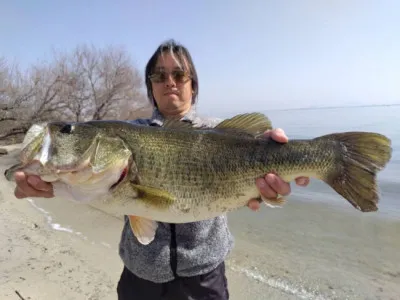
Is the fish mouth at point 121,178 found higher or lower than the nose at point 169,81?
lower

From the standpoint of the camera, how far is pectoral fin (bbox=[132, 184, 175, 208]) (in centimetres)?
199

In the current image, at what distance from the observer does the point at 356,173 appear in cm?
211

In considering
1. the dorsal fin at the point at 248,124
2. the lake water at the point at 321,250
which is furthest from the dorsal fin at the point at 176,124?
the lake water at the point at 321,250

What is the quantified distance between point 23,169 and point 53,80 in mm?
29215

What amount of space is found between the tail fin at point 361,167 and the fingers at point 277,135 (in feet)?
1.20

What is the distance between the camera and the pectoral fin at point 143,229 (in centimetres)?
211

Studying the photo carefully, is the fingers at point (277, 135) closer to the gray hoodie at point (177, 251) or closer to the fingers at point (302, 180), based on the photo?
the fingers at point (302, 180)

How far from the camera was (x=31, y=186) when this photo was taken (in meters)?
1.95

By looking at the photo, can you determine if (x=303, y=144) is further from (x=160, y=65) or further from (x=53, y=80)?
(x=53, y=80)

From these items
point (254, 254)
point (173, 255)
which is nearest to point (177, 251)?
point (173, 255)

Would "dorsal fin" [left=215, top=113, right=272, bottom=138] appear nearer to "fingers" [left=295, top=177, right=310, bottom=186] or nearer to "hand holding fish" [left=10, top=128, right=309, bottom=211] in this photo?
"hand holding fish" [left=10, top=128, right=309, bottom=211]

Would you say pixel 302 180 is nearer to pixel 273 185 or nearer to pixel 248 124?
pixel 273 185

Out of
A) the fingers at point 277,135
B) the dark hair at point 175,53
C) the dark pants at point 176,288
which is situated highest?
the dark hair at point 175,53

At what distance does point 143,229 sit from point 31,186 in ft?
2.32
